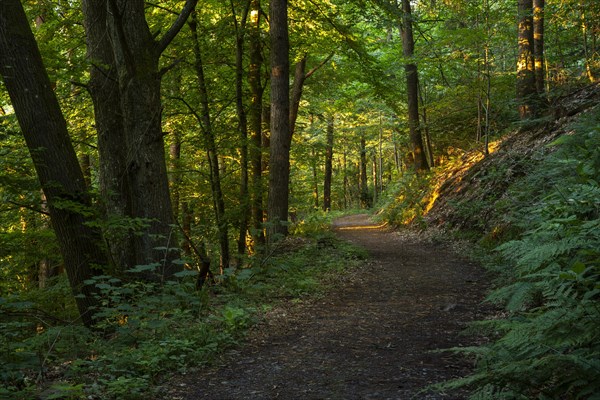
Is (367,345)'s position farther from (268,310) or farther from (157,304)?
(157,304)

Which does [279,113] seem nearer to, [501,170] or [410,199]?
[501,170]

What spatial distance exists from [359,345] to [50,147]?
4.68 meters

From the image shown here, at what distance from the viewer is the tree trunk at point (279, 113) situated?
10555 millimetres

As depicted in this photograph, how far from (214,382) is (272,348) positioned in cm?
104

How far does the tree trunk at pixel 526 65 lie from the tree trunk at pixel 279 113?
20.6 ft

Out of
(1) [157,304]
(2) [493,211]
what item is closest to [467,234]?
(2) [493,211]

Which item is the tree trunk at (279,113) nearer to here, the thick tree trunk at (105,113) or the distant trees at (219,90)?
the distant trees at (219,90)

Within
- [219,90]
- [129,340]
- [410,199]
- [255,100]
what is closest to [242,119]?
[255,100]

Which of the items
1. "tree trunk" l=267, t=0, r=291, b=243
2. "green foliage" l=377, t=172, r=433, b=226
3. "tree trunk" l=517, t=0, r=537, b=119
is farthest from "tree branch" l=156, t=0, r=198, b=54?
"green foliage" l=377, t=172, r=433, b=226

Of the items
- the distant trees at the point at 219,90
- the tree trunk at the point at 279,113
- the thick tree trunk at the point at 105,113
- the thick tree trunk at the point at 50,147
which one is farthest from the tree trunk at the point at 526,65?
the thick tree trunk at the point at 50,147

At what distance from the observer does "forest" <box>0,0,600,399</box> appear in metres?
3.70

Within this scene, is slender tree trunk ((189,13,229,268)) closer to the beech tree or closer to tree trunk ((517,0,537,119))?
the beech tree

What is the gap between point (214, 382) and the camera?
410cm

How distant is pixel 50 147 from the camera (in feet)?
19.6
